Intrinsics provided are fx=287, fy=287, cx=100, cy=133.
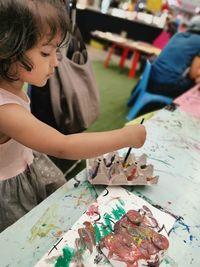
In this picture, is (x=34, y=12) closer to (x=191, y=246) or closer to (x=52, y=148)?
(x=52, y=148)

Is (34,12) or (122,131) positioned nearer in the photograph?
(34,12)

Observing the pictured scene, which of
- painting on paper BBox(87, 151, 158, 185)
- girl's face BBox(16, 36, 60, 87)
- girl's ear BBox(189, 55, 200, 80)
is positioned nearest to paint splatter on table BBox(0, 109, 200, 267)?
painting on paper BBox(87, 151, 158, 185)

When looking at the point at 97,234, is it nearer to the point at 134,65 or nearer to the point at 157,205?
the point at 157,205

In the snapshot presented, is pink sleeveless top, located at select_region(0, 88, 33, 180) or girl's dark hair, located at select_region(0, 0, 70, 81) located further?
pink sleeveless top, located at select_region(0, 88, 33, 180)

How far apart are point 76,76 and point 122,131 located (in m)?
0.73

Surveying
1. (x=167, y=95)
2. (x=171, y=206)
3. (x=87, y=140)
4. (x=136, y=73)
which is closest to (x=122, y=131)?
(x=87, y=140)

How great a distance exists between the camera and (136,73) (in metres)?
4.09

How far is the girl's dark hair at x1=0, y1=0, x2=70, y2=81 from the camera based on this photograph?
57 cm

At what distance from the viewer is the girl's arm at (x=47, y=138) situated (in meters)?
0.63

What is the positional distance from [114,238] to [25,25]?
0.47 meters

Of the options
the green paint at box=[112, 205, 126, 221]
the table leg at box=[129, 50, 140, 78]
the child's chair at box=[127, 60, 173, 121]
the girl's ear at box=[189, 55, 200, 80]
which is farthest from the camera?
the table leg at box=[129, 50, 140, 78]

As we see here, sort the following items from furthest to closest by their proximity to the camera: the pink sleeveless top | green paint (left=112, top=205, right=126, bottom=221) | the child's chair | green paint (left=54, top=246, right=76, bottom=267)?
1. the child's chair
2. the pink sleeveless top
3. green paint (left=112, top=205, right=126, bottom=221)
4. green paint (left=54, top=246, right=76, bottom=267)

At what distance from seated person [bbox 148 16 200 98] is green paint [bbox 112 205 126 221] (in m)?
1.77

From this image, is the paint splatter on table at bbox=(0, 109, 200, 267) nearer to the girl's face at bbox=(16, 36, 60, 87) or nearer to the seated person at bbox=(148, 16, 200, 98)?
the girl's face at bbox=(16, 36, 60, 87)
